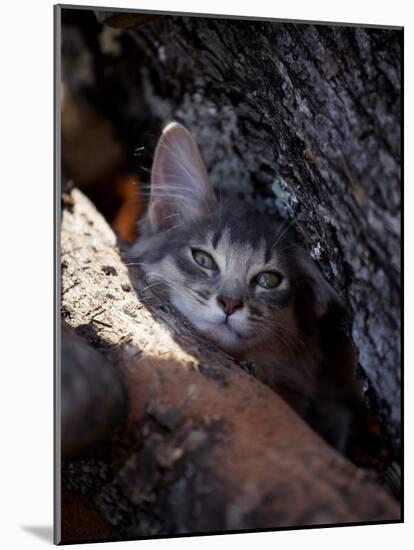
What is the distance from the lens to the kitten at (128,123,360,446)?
7.61 feet

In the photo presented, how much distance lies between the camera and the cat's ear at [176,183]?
7.97 feet

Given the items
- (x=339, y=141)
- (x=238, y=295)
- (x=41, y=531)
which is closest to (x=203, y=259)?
(x=238, y=295)

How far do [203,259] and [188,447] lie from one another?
2.00 ft

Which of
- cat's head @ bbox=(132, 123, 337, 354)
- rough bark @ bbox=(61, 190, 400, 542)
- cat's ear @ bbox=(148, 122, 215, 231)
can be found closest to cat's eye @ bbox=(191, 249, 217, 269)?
cat's head @ bbox=(132, 123, 337, 354)

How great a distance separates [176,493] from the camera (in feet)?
6.77

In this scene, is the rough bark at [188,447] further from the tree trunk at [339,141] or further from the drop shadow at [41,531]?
the tree trunk at [339,141]

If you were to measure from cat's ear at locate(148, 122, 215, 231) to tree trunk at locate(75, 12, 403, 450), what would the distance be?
0.25 meters

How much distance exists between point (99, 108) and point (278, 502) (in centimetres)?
163

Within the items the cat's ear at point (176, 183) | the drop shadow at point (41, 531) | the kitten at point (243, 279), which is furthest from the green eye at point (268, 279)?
the drop shadow at point (41, 531)

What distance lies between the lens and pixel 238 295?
7.53ft

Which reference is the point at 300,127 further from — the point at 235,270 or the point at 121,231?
the point at 121,231

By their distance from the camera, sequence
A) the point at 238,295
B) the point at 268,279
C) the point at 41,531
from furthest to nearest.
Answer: the point at 268,279, the point at 238,295, the point at 41,531

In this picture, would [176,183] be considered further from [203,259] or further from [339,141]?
[339,141]

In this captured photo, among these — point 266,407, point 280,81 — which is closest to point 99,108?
point 280,81
